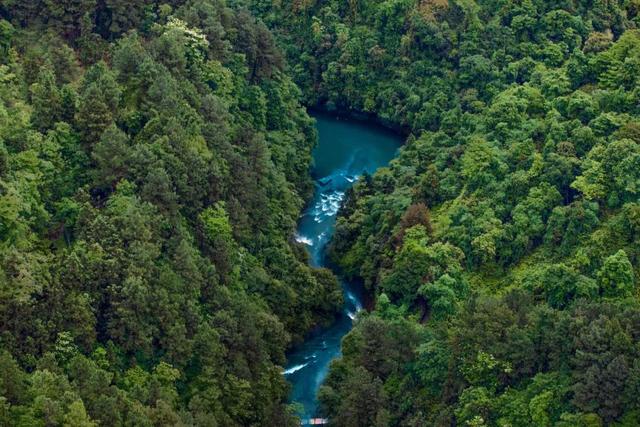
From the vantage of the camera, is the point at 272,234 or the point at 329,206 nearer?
the point at 272,234

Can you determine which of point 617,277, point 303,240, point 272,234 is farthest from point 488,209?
point 303,240

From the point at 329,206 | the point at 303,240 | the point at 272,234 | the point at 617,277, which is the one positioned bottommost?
the point at 303,240

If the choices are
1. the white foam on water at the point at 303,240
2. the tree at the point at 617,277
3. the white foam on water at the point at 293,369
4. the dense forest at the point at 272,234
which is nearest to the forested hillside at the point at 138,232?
the dense forest at the point at 272,234

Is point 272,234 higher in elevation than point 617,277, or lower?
lower

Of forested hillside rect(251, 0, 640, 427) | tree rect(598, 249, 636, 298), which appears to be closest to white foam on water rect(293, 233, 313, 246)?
forested hillside rect(251, 0, 640, 427)

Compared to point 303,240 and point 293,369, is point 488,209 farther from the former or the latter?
point 293,369

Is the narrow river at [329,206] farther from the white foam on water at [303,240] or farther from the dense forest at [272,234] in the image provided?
the dense forest at [272,234]
